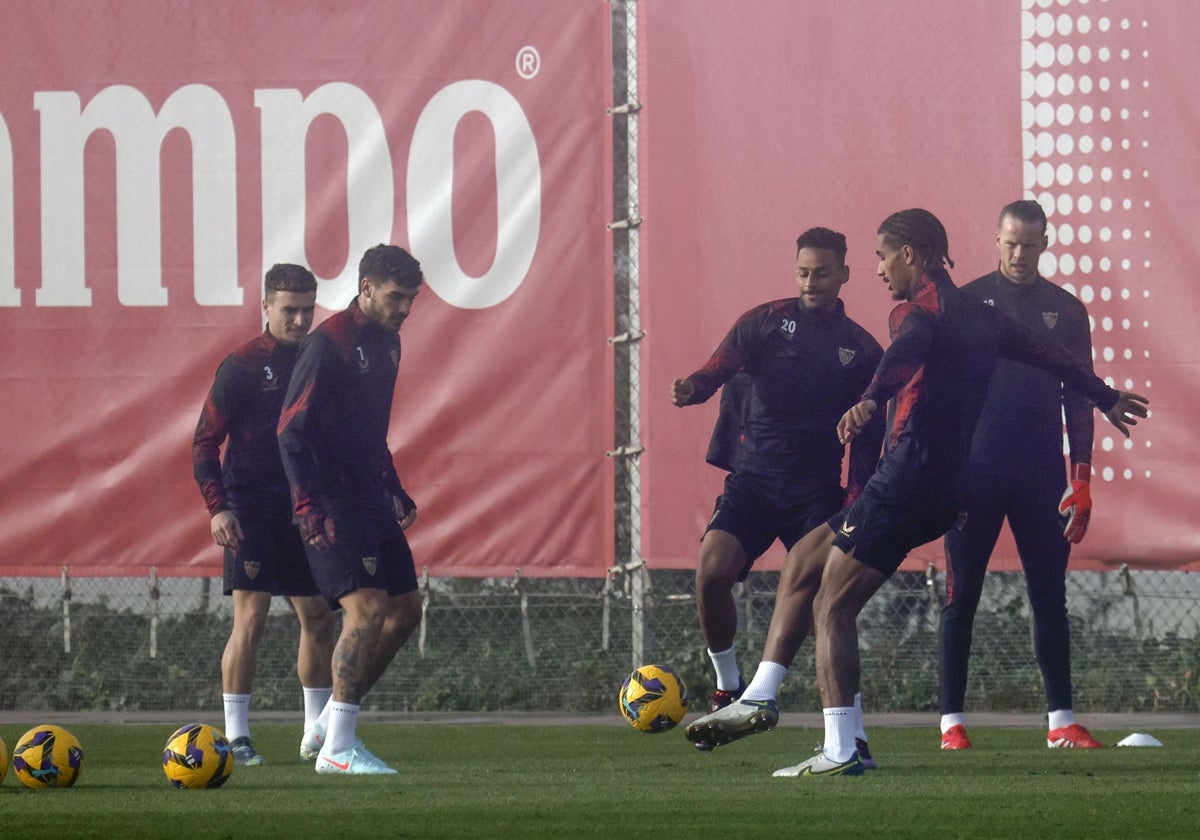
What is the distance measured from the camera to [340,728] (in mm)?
7391

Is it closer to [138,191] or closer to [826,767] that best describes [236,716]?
[826,767]

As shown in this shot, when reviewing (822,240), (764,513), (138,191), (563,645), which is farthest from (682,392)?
(138,191)

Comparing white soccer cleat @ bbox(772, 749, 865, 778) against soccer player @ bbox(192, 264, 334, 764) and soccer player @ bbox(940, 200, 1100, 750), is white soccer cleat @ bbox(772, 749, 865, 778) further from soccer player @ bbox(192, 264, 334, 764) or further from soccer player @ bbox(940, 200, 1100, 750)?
soccer player @ bbox(192, 264, 334, 764)

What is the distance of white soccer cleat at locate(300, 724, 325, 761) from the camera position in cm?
827

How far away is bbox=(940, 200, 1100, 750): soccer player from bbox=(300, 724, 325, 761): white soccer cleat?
105 inches

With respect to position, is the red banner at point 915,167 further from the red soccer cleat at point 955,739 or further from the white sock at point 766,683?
the white sock at point 766,683

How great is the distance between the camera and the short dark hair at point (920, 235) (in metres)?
6.87

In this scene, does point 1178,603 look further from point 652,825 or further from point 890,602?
point 652,825

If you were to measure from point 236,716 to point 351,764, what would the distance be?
1069 millimetres

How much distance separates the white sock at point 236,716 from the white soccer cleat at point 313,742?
254mm

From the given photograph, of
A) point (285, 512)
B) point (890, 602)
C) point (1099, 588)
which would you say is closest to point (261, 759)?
point (285, 512)

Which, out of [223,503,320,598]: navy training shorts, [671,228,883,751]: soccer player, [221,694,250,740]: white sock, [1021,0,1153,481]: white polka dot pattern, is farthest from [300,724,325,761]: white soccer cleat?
[1021,0,1153,481]: white polka dot pattern

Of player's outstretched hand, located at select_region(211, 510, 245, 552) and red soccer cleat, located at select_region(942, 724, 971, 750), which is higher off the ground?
player's outstretched hand, located at select_region(211, 510, 245, 552)

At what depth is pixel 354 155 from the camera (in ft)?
36.1
